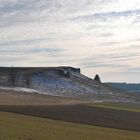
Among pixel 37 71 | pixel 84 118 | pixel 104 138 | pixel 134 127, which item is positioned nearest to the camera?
pixel 104 138

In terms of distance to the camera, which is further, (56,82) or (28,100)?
(56,82)

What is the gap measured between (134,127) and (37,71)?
354 ft

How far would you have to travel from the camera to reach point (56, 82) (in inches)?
6181

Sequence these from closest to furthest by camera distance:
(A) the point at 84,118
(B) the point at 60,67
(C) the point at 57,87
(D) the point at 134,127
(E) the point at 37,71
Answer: (D) the point at 134,127
(A) the point at 84,118
(C) the point at 57,87
(E) the point at 37,71
(B) the point at 60,67

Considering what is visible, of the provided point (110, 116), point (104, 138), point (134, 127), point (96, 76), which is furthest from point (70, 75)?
point (104, 138)

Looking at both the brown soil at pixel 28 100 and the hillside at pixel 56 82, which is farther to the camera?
the hillside at pixel 56 82

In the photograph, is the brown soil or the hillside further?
the hillside

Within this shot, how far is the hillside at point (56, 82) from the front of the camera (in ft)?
474

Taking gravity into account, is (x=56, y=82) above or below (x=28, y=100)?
above

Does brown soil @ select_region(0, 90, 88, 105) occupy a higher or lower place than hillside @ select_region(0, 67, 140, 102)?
lower

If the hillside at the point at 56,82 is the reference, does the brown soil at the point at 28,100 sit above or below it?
below

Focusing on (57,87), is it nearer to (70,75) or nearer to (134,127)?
(70,75)

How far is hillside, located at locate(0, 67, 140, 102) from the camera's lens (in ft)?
474

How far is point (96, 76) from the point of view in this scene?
19050 centimetres
